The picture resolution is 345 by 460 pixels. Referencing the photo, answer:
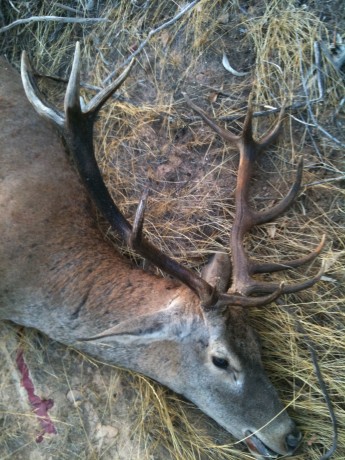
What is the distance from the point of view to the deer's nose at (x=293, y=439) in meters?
3.32

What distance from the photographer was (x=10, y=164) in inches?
148

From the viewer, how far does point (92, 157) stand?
3152 mm

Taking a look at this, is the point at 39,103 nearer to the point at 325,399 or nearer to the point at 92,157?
the point at 92,157

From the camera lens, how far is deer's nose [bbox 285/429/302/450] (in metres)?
3.32

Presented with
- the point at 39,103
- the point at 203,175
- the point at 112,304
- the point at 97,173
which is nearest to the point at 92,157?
the point at 97,173

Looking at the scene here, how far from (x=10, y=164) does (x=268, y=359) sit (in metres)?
2.17

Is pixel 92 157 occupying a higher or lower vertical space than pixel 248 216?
higher

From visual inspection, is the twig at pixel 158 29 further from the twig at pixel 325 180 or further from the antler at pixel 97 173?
the twig at pixel 325 180

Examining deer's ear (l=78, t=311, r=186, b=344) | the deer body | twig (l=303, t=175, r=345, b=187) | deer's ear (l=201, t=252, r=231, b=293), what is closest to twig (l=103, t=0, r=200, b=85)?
the deer body

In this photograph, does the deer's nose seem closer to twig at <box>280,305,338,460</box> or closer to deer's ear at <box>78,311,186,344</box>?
twig at <box>280,305,338,460</box>

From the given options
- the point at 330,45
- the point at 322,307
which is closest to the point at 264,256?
the point at 322,307

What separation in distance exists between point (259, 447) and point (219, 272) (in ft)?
3.52

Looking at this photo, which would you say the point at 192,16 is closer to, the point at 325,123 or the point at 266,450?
the point at 325,123

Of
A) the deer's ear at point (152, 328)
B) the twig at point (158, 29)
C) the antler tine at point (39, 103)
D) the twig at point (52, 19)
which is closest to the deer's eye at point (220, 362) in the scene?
the deer's ear at point (152, 328)
